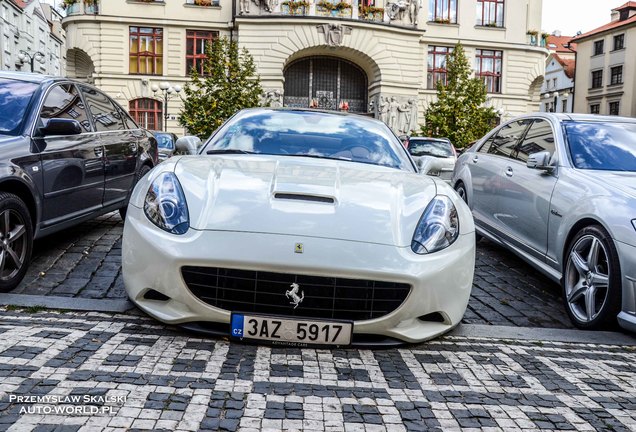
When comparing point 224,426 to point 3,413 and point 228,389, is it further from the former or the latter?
point 3,413

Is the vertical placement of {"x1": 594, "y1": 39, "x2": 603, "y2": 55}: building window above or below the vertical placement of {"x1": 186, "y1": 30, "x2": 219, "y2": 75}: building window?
above

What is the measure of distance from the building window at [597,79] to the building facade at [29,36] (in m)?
Answer: 47.8

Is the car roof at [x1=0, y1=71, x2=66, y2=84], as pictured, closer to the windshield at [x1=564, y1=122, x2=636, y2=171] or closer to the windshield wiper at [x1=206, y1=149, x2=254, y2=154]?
the windshield wiper at [x1=206, y1=149, x2=254, y2=154]

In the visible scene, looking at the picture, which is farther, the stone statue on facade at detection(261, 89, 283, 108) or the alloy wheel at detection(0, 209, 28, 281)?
the stone statue on facade at detection(261, 89, 283, 108)

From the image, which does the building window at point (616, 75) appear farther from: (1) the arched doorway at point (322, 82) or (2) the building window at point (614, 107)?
(1) the arched doorway at point (322, 82)

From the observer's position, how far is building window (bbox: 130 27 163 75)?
38.4 meters

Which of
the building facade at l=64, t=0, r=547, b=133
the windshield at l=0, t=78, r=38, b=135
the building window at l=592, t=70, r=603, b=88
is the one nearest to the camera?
the windshield at l=0, t=78, r=38, b=135

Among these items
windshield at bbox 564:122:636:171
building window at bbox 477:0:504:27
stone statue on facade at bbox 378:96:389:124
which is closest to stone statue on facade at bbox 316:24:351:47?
stone statue on facade at bbox 378:96:389:124

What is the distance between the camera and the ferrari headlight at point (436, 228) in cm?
333

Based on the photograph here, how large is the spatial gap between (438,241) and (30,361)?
2117 mm

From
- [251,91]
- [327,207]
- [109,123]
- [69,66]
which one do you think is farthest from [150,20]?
[327,207]

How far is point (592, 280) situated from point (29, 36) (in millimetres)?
63911

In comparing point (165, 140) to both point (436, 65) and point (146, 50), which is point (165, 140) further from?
point (436, 65)

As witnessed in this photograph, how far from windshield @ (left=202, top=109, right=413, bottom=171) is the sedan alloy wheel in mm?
1335
